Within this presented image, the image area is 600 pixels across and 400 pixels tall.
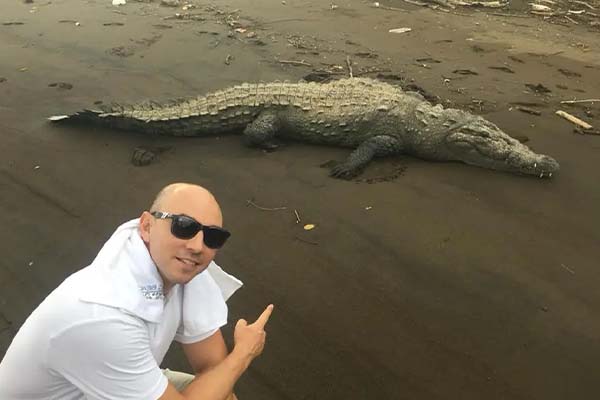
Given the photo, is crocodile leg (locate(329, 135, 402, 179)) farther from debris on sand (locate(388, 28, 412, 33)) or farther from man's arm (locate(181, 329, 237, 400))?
debris on sand (locate(388, 28, 412, 33))

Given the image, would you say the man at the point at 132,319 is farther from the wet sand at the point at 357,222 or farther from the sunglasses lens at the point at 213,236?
the wet sand at the point at 357,222

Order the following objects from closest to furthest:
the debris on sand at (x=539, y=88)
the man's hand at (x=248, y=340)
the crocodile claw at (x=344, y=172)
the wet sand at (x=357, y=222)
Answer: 1. the man's hand at (x=248, y=340)
2. the wet sand at (x=357, y=222)
3. the crocodile claw at (x=344, y=172)
4. the debris on sand at (x=539, y=88)

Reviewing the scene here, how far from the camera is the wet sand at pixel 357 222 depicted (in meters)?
3.13

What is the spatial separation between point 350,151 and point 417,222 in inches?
55.4

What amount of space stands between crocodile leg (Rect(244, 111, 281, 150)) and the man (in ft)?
10.9

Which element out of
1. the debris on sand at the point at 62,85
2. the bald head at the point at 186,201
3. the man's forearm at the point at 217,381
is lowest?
the debris on sand at the point at 62,85

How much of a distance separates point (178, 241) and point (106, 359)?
416mm

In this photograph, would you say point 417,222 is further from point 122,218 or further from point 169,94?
point 169,94

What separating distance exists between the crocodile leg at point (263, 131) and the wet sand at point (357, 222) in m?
0.11

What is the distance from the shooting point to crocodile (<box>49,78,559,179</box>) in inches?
199

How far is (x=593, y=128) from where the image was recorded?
546cm

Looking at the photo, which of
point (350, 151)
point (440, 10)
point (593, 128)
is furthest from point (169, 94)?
point (440, 10)

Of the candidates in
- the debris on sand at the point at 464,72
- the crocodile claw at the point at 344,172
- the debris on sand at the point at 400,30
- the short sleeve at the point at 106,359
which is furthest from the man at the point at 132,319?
the debris on sand at the point at 400,30

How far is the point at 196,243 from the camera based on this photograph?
6.17ft
